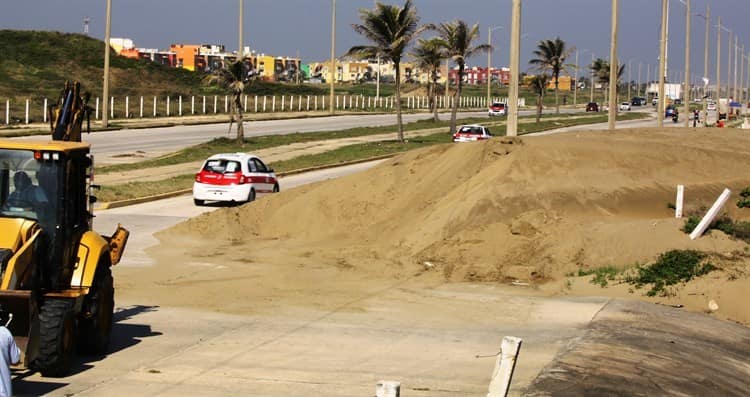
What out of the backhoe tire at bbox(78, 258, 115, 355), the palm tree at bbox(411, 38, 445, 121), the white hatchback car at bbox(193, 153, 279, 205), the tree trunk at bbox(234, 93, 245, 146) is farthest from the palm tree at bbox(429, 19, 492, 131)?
the backhoe tire at bbox(78, 258, 115, 355)

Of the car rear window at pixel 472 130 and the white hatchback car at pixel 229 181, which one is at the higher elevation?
the car rear window at pixel 472 130

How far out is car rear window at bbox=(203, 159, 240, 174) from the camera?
3294cm

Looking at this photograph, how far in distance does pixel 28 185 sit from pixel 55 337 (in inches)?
65.2

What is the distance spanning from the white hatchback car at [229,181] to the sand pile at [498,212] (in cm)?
551

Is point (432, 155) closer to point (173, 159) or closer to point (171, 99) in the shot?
point (173, 159)

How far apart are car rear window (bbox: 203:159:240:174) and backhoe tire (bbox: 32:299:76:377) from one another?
20995mm

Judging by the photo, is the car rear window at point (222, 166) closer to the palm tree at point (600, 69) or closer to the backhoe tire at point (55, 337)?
the backhoe tire at point (55, 337)

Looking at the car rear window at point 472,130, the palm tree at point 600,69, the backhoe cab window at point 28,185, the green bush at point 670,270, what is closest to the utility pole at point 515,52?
the green bush at point 670,270

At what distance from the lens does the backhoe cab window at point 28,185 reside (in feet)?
39.1

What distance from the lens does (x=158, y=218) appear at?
29250 mm

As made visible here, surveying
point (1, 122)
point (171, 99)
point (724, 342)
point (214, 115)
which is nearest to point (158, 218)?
point (724, 342)

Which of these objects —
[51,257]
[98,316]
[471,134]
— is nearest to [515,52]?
[98,316]

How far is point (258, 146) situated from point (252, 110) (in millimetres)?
40604

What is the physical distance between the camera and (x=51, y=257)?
39.4ft
